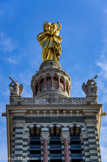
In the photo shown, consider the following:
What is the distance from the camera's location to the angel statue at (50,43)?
5222cm

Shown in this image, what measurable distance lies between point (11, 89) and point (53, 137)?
645cm

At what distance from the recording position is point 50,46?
52.2 m

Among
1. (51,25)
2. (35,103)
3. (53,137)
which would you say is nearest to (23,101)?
(35,103)

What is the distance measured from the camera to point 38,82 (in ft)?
159

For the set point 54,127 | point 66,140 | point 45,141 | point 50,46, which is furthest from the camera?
point 50,46

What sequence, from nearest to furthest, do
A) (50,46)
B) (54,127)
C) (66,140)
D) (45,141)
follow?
(45,141) < (66,140) < (54,127) < (50,46)

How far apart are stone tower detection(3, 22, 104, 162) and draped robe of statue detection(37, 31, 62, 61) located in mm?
8363

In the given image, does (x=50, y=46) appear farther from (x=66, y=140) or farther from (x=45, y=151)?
(x=45, y=151)

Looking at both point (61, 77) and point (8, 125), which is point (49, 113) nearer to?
point (8, 125)

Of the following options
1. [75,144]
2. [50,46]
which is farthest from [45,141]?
[50,46]

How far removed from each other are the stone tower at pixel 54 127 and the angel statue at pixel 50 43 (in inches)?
333

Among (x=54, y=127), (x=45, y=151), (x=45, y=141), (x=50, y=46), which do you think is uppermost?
(x=50, y=46)

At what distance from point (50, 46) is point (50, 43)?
375mm

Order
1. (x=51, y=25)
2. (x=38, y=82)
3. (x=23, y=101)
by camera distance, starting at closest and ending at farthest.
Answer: (x=23, y=101)
(x=38, y=82)
(x=51, y=25)
